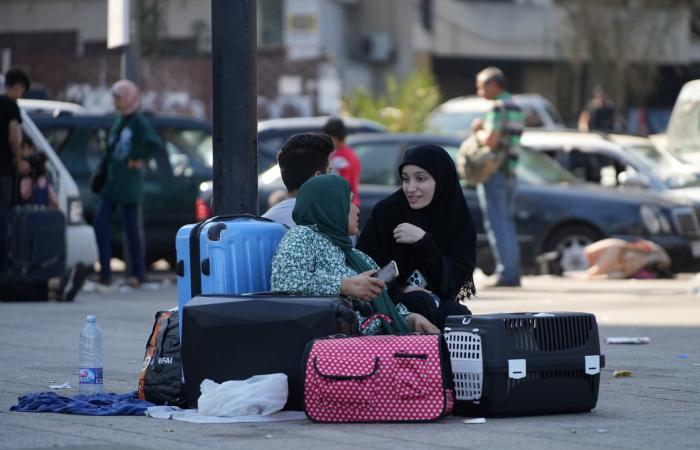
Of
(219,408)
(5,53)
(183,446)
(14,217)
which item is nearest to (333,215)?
(219,408)

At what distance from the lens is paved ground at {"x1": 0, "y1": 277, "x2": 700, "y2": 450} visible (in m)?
6.25

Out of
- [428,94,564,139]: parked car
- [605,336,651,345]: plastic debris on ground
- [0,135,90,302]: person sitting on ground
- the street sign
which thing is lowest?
[605,336,651,345]: plastic debris on ground

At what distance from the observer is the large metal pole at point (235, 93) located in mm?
8047

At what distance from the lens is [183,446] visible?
6.12 m

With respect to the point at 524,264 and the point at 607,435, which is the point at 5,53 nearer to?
the point at 524,264

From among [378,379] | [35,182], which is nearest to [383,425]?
[378,379]

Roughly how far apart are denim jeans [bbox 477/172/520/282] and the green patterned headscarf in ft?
25.7

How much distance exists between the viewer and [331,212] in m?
7.28

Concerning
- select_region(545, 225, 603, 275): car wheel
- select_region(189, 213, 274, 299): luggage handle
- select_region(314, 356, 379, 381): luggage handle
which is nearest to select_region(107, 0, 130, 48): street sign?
select_region(545, 225, 603, 275): car wheel

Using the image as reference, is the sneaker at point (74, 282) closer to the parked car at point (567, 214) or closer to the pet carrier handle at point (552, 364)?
the parked car at point (567, 214)

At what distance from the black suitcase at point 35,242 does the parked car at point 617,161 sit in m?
6.95

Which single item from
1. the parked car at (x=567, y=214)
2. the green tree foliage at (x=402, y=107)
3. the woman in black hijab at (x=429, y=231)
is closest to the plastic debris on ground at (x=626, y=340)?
the woman in black hijab at (x=429, y=231)

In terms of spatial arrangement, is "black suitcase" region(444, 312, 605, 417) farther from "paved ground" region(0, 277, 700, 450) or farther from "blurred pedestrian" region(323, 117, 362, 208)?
"blurred pedestrian" region(323, 117, 362, 208)

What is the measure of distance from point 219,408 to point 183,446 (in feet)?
2.49
